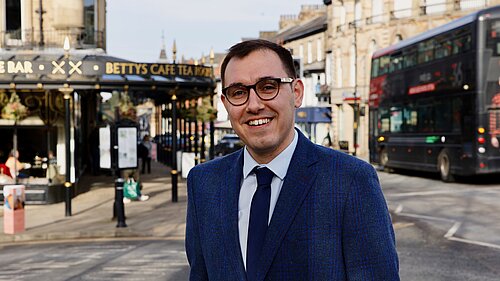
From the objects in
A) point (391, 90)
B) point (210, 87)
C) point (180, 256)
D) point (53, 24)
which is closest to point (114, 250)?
point (180, 256)

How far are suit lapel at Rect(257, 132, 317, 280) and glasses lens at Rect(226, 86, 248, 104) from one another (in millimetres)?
284

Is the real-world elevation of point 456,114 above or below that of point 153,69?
below

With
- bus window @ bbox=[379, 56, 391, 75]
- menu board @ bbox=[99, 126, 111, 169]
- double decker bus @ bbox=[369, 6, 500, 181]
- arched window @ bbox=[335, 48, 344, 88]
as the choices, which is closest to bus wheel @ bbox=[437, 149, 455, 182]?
double decker bus @ bbox=[369, 6, 500, 181]

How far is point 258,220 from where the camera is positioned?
2562mm

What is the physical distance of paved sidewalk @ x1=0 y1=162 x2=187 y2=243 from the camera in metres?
13.6

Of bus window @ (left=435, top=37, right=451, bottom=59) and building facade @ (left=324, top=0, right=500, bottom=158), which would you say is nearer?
bus window @ (left=435, top=37, right=451, bottom=59)

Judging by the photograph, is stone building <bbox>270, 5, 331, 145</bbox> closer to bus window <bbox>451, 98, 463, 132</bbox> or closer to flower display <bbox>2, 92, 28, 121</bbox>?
bus window <bbox>451, 98, 463, 132</bbox>

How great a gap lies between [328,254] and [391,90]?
25852 mm

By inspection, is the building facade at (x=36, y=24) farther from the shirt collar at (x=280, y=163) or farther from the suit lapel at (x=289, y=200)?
the suit lapel at (x=289, y=200)

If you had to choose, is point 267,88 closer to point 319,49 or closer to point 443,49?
point 443,49

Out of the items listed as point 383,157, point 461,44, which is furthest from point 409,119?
point 461,44

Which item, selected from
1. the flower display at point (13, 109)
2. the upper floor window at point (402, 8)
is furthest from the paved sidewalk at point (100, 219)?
the upper floor window at point (402, 8)

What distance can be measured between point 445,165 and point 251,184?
2160 centimetres

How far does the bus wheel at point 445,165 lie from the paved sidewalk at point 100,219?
336 inches
